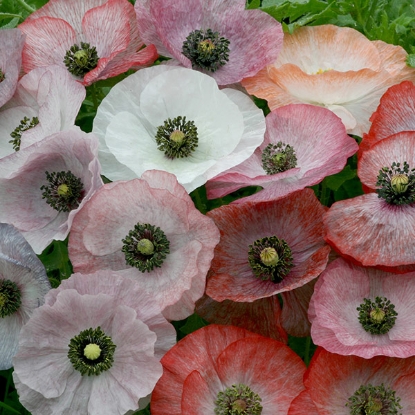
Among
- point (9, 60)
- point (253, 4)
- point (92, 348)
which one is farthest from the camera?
point (253, 4)

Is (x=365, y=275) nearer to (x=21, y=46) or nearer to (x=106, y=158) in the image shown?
(x=106, y=158)

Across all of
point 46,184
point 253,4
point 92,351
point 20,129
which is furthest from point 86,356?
point 253,4

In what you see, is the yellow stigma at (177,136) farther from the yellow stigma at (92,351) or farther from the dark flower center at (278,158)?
the yellow stigma at (92,351)

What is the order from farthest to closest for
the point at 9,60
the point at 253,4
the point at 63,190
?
the point at 253,4, the point at 9,60, the point at 63,190

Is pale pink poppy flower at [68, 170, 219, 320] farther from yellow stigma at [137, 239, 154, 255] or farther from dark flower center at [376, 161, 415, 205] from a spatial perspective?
dark flower center at [376, 161, 415, 205]

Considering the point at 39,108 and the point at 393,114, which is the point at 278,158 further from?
the point at 39,108

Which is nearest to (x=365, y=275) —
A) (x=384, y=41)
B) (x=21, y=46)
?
(x=384, y=41)

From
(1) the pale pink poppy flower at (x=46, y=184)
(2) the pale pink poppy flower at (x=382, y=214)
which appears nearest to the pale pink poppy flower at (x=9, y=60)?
(1) the pale pink poppy flower at (x=46, y=184)
